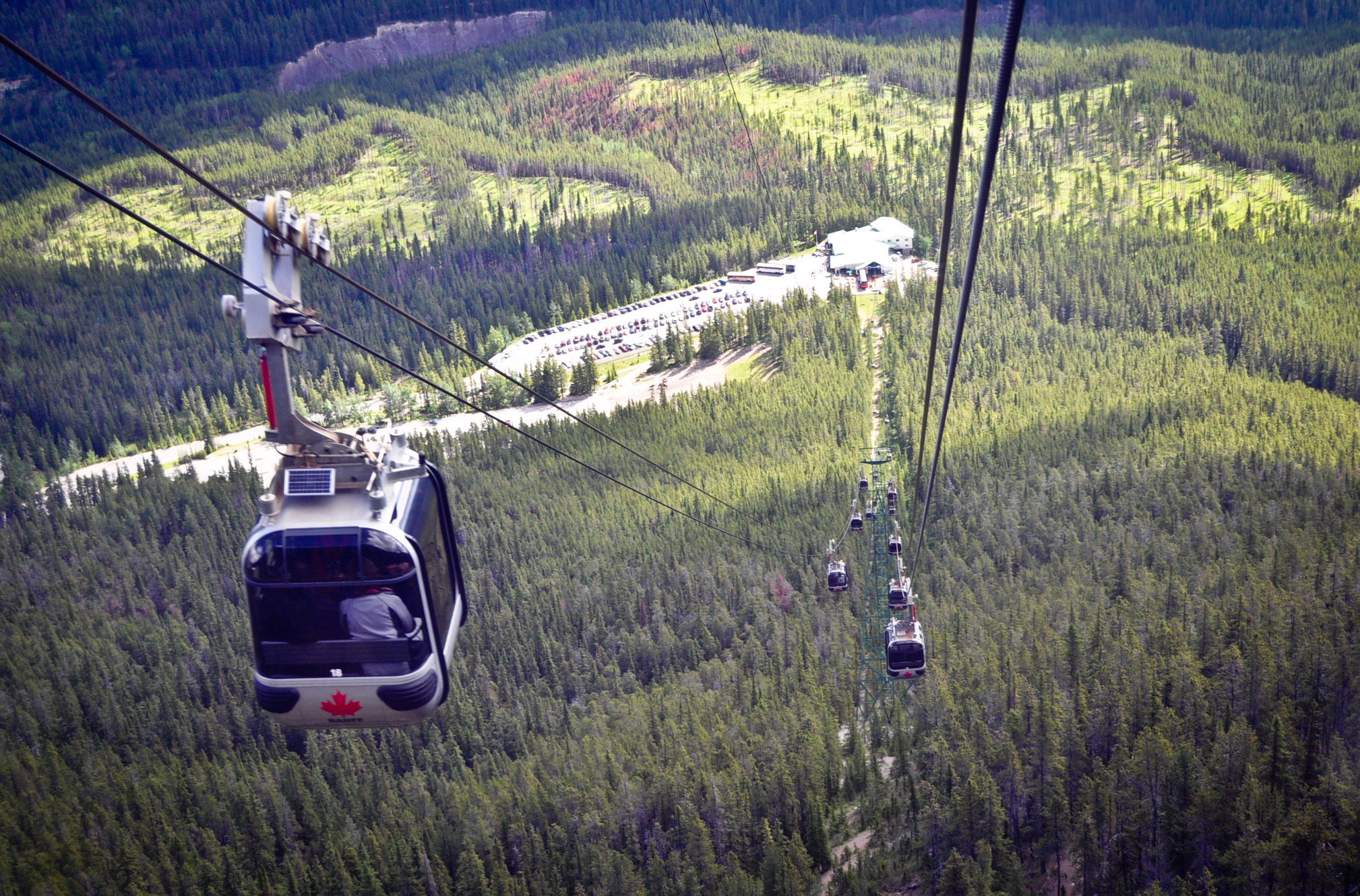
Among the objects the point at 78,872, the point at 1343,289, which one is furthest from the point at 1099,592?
the point at 1343,289

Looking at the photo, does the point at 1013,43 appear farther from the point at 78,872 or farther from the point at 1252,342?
the point at 1252,342

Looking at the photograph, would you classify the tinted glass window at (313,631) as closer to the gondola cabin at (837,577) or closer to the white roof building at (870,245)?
the gondola cabin at (837,577)

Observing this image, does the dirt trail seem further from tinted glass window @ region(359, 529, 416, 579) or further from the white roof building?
the white roof building

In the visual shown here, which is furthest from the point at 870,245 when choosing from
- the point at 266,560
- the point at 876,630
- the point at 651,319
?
the point at 266,560

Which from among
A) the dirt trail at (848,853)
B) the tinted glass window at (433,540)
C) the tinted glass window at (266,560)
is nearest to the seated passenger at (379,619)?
the tinted glass window at (433,540)

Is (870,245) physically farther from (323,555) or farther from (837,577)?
(323,555)
